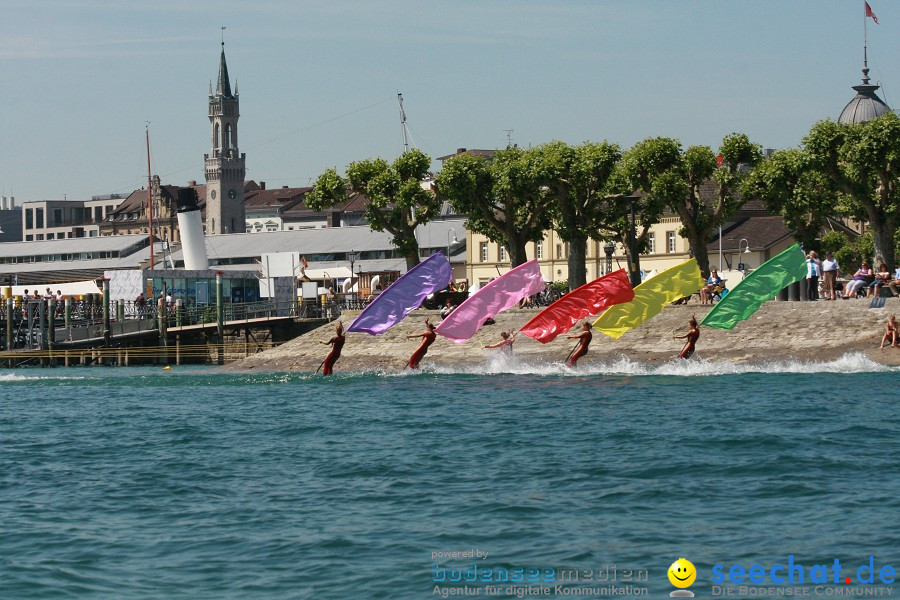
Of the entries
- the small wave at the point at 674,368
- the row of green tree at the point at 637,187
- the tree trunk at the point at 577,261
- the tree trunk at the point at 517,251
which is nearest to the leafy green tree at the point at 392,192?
the row of green tree at the point at 637,187

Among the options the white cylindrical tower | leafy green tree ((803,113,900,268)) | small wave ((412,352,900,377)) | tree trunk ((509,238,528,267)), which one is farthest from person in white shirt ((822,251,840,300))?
the white cylindrical tower

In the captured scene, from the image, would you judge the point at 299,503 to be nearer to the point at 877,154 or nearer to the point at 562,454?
the point at 562,454

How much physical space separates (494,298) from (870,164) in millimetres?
18102

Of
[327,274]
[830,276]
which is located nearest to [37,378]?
[830,276]

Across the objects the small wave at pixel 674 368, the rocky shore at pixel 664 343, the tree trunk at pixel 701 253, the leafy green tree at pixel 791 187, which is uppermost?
the leafy green tree at pixel 791 187

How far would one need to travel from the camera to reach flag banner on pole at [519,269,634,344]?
133 ft

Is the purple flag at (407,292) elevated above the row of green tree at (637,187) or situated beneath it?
situated beneath

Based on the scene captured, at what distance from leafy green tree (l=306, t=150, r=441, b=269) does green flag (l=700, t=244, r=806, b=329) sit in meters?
24.3

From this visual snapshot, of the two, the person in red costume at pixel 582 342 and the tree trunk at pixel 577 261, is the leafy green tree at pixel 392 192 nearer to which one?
the tree trunk at pixel 577 261

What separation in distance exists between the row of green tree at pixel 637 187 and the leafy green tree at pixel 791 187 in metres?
0.05

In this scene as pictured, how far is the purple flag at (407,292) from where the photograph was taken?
42.2 m

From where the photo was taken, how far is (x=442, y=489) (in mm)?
20703

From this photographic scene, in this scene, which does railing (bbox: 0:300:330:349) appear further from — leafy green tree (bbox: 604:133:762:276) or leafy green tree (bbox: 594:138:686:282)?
leafy green tree (bbox: 604:133:762:276)

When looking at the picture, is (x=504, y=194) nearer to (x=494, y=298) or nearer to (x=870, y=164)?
(x=870, y=164)
